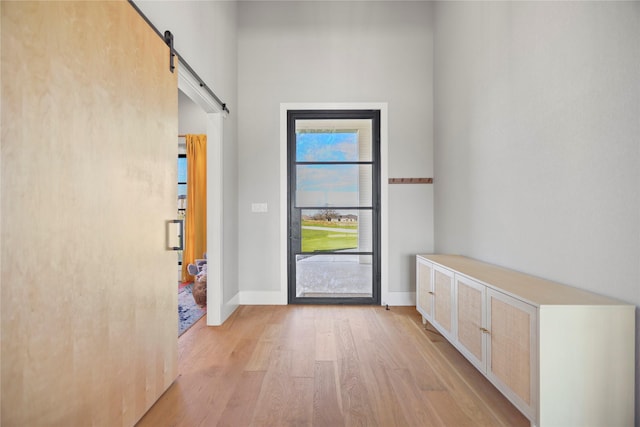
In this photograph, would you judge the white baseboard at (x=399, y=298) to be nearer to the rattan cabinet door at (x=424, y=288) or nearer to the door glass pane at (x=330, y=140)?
the rattan cabinet door at (x=424, y=288)

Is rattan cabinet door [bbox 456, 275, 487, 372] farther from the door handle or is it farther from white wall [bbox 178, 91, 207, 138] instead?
white wall [bbox 178, 91, 207, 138]

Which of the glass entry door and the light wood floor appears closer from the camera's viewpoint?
the light wood floor

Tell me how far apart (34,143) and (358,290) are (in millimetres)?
3240

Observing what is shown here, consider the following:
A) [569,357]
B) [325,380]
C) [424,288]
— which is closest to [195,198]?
[424,288]

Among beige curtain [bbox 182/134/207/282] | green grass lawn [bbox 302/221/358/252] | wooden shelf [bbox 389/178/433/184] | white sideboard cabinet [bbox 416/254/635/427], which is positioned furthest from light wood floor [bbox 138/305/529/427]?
beige curtain [bbox 182/134/207/282]

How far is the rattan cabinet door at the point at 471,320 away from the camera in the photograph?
1.88 meters

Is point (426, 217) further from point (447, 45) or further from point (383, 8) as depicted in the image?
point (383, 8)

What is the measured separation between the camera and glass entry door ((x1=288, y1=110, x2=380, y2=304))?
370cm

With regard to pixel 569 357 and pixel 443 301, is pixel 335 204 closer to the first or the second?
pixel 443 301

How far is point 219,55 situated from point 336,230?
219cm

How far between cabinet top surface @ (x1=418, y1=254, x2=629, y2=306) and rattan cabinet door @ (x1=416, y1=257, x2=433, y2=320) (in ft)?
1.15

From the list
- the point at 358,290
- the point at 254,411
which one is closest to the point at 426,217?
→ the point at 358,290

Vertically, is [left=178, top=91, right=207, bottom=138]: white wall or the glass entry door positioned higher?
[left=178, top=91, right=207, bottom=138]: white wall

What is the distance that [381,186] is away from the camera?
12.0 feet
